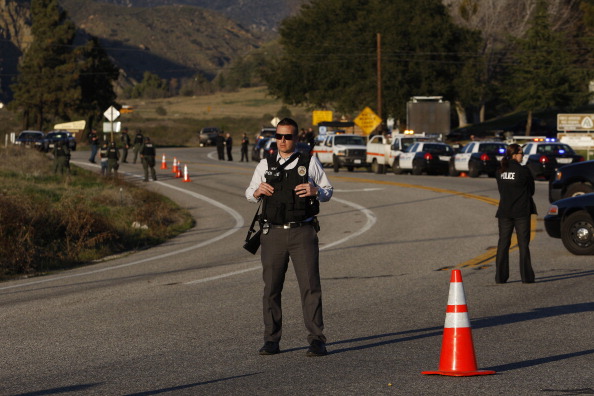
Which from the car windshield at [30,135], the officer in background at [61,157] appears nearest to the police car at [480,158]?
the officer in background at [61,157]

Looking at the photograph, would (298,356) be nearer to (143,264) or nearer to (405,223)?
(143,264)

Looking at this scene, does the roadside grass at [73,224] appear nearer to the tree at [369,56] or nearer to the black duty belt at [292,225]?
the black duty belt at [292,225]

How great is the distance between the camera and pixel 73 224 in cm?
2016

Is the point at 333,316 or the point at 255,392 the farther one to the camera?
the point at 333,316

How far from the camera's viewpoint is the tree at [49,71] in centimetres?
9169

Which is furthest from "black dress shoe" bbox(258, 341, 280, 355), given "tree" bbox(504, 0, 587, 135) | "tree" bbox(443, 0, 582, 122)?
"tree" bbox(443, 0, 582, 122)

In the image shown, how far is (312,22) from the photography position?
3541 inches

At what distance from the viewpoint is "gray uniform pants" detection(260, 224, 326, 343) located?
859 centimetres

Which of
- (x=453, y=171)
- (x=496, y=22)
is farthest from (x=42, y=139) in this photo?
(x=496, y=22)

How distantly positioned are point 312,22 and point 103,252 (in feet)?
237

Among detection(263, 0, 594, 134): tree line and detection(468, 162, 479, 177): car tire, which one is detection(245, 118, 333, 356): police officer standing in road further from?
detection(263, 0, 594, 134): tree line

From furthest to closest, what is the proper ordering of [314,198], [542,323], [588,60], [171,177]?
[588,60] → [171,177] → [542,323] → [314,198]

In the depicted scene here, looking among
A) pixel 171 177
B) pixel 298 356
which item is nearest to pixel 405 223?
pixel 298 356

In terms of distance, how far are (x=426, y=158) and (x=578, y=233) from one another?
26.6m
